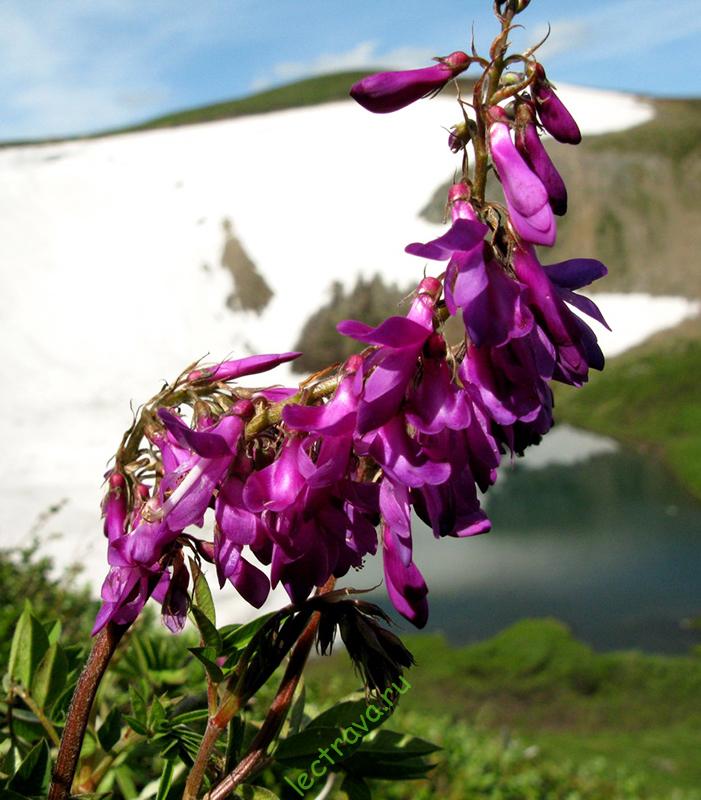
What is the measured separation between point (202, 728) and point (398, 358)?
2.59 ft

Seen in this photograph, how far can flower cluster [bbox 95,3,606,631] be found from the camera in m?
0.87

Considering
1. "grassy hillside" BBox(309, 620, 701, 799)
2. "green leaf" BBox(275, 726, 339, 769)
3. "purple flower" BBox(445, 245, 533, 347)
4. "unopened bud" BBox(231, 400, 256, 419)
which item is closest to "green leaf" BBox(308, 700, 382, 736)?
"green leaf" BBox(275, 726, 339, 769)

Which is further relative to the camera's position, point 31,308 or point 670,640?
point 31,308

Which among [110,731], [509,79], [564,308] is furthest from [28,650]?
[509,79]

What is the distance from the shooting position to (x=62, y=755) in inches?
39.9

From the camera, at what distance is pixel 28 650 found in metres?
1.39

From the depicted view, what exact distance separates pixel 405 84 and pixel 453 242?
0.26 metres

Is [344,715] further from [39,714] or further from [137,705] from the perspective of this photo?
[39,714]

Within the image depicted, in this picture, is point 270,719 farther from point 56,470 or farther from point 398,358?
point 56,470

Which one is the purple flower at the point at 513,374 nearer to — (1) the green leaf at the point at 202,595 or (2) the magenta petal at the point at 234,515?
(2) the magenta petal at the point at 234,515

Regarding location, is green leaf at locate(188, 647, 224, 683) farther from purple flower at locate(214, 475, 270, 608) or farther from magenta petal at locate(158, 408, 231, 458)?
magenta petal at locate(158, 408, 231, 458)

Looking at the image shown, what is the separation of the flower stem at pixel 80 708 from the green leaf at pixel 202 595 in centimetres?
11

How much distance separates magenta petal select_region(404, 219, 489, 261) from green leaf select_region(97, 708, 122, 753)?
0.91 metres

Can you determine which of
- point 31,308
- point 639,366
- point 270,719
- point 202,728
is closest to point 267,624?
point 270,719
